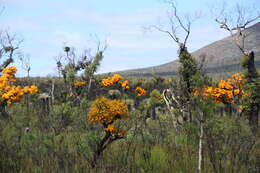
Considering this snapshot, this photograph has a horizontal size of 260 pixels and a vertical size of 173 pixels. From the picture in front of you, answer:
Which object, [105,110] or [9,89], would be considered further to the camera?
[9,89]

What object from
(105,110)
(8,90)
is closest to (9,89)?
(8,90)

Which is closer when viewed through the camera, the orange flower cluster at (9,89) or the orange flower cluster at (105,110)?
the orange flower cluster at (105,110)

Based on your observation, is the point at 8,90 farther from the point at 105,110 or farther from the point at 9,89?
the point at 105,110

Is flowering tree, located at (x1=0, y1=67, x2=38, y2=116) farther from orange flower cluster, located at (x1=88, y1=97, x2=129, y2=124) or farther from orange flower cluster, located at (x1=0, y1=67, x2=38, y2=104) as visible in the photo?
orange flower cluster, located at (x1=88, y1=97, x2=129, y2=124)

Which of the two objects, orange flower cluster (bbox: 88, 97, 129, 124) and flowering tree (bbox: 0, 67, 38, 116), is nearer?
orange flower cluster (bbox: 88, 97, 129, 124)

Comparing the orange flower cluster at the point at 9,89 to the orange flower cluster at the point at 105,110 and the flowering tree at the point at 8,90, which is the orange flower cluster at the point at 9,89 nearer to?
the flowering tree at the point at 8,90

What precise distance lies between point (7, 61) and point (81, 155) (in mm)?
32791

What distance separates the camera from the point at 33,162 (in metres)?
3.76

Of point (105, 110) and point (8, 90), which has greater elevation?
point (8, 90)

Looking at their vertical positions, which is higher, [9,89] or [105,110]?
[9,89]

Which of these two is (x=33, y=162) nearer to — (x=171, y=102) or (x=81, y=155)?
(x=81, y=155)

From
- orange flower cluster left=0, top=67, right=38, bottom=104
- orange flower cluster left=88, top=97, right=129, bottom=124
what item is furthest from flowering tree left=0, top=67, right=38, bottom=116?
orange flower cluster left=88, top=97, right=129, bottom=124

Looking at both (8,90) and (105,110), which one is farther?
(8,90)

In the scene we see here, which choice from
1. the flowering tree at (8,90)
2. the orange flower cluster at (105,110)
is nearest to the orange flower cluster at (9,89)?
the flowering tree at (8,90)
